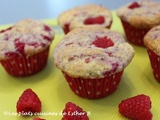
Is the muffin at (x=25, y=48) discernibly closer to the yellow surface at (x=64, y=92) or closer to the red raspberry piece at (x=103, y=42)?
the yellow surface at (x=64, y=92)

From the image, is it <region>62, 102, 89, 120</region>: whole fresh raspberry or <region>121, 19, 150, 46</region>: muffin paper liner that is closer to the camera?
<region>62, 102, 89, 120</region>: whole fresh raspberry

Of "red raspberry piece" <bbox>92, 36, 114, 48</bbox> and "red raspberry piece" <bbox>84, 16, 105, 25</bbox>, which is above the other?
"red raspberry piece" <bbox>92, 36, 114, 48</bbox>

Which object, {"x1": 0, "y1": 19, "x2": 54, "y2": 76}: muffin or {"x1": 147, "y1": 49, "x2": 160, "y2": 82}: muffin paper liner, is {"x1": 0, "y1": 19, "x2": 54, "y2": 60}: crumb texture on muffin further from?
{"x1": 147, "y1": 49, "x2": 160, "y2": 82}: muffin paper liner

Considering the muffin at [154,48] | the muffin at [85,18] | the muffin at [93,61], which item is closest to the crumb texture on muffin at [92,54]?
the muffin at [93,61]

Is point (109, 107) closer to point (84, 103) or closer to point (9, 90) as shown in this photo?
point (84, 103)

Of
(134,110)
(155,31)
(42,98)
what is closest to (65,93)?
(42,98)

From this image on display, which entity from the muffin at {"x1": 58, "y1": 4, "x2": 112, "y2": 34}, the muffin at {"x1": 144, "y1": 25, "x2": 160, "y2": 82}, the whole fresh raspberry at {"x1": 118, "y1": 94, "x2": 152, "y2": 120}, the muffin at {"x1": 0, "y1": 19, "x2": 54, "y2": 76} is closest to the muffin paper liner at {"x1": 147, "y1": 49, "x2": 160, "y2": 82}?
the muffin at {"x1": 144, "y1": 25, "x2": 160, "y2": 82}

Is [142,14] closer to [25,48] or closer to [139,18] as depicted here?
[139,18]

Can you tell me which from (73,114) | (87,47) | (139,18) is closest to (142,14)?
(139,18)
